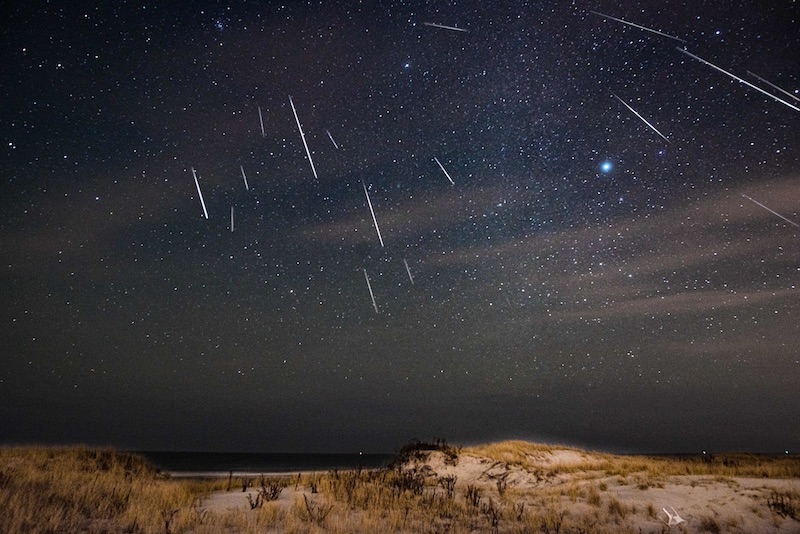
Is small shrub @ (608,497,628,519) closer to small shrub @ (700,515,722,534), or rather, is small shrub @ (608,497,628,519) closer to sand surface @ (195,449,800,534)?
sand surface @ (195,449,800,534)

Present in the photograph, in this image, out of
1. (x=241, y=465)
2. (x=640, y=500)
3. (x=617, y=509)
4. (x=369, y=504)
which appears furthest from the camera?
(x=241, y=465)

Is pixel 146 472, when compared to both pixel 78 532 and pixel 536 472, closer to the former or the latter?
pixel 78 532

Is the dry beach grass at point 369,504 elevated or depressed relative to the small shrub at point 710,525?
elevated

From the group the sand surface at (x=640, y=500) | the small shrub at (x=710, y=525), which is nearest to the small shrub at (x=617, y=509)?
the sand surface at (x=640, y=500)

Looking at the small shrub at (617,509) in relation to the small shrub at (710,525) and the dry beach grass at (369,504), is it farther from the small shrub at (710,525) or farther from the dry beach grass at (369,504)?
the small shrub at (710,525)

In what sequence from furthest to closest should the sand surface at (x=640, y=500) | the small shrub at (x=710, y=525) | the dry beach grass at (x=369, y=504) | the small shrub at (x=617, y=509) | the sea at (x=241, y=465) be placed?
1. the sea at (x=241, y=465)
2. the small shrub at (x=617, y=509)
3. the sand surface at (x=640, y=500)
4. the small shrub at (x=710, y=525)
5. the dry beach grass at (x=369, y=504)

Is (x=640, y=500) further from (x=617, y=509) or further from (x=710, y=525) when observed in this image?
(x=710, y=525)

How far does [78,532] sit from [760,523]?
12526 millimetres

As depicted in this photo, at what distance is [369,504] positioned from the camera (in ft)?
38.3

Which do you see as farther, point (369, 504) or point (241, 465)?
point (241, 465)

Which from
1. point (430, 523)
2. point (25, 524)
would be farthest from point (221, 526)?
point (430, 523)

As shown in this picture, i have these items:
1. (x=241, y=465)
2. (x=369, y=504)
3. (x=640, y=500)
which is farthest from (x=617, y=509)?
(x=241, y=465)

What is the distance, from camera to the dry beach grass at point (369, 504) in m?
9.38

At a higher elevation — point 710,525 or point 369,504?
point 369,504
